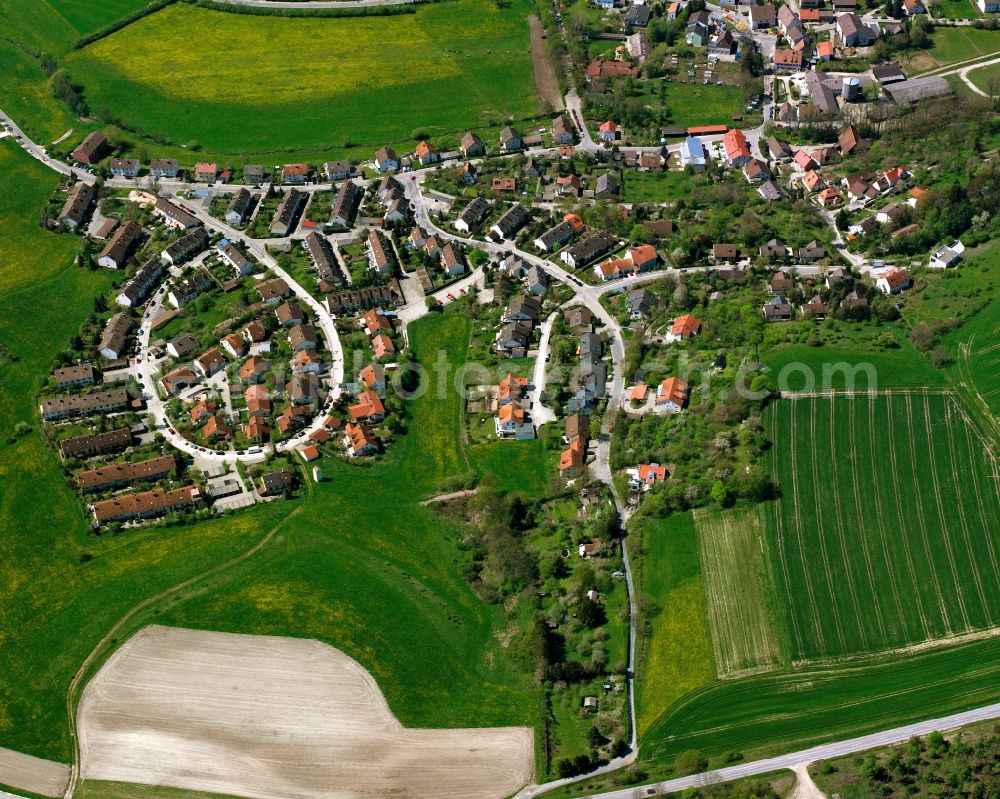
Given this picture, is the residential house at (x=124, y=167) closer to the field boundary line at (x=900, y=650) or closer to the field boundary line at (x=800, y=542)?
the field boundary line at (x=800, y=542)

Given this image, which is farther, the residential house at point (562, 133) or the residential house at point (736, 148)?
the residential house at point (562, 133)

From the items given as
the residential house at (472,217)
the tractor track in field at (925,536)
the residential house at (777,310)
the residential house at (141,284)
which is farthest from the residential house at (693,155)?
the residential house at (141,284)

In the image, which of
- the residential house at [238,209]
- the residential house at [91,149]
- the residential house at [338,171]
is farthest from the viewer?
the residential house at [91,149]

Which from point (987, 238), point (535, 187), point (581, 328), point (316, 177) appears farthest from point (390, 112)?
point (987, 238)

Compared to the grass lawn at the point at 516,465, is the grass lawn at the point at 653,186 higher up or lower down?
higher up

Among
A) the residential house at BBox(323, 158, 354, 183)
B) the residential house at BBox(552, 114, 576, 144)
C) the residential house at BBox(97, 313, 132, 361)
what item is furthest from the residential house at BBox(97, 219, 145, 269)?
the residential house at BBox(552, 114, 576, 144)

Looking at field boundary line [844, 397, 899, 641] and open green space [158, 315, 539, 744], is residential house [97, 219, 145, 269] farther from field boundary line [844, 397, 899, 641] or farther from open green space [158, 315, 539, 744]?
field boundary line [844, 397, 899, 641]

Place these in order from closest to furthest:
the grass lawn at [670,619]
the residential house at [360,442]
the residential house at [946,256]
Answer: the grass lawn at [670,619], the residential house at [360,442], the residential house at [946,256]
